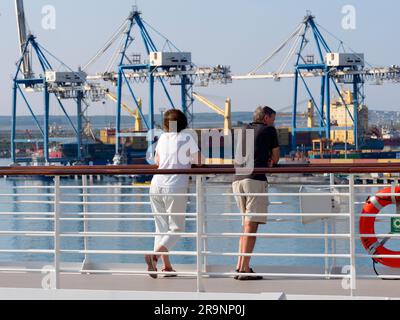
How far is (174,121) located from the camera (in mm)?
5258

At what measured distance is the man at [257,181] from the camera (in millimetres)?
5246

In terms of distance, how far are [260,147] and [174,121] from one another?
479 millimetres

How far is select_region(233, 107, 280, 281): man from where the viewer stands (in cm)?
525

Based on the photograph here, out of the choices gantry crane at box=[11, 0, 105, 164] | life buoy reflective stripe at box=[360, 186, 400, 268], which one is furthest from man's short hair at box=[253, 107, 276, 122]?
gantry crane at box=[11, 0, 105, 164]

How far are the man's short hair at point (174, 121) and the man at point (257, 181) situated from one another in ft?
1.09

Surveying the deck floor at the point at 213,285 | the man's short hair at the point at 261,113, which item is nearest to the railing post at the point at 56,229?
the deck floor at the point at 213,285

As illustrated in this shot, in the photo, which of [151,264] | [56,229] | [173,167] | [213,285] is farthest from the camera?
[151,264]

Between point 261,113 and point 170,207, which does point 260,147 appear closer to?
point 261,113

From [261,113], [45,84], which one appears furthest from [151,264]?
[45,84]

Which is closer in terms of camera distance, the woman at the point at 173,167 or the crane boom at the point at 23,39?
the woman at the point at 173,167

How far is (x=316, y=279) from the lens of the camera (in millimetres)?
5316

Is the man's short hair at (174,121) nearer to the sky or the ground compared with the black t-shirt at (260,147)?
nearer to the sky

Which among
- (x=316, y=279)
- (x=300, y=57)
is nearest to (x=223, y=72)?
(x=300, y=57)

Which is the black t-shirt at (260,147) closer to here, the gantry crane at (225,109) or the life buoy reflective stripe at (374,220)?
the life buoy reflective stripe at (374,220)
